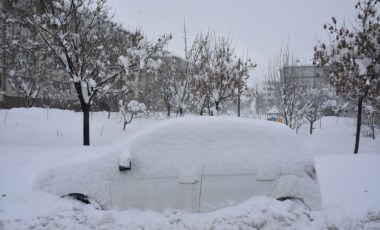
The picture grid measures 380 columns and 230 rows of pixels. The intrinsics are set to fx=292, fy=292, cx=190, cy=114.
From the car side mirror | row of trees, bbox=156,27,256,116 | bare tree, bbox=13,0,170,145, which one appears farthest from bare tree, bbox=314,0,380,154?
the car side mirror

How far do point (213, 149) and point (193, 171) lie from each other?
49cm

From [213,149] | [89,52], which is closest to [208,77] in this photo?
[89,52]

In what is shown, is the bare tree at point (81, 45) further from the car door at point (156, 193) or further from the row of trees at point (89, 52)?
the car door at point (156, 193)

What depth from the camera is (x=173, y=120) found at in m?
5.07

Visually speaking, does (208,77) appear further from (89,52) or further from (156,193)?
(156,193)

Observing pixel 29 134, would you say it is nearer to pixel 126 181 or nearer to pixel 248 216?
pixel 126 181

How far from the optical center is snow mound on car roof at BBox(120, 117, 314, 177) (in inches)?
183

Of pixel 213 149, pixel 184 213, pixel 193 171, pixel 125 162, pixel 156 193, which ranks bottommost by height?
pixel 184 213

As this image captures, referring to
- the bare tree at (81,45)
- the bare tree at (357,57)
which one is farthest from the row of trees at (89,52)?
the bare tree at (357,57)

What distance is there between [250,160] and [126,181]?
201 centimetres

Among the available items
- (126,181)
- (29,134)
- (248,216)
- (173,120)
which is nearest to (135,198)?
(126,181)

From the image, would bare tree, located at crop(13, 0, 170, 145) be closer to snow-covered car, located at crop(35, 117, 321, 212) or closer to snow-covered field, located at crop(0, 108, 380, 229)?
snow-covered field, located at crop(0, 108, 380, 229)

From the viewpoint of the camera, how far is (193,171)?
4.62 metres

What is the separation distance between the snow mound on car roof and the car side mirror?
0.41ft
